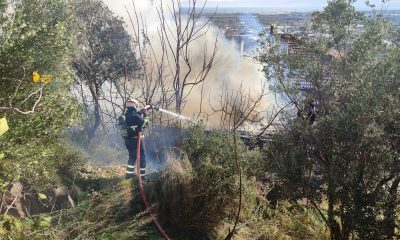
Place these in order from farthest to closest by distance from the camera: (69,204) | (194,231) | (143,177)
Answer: (143,177) < (69,204) < (194,231)

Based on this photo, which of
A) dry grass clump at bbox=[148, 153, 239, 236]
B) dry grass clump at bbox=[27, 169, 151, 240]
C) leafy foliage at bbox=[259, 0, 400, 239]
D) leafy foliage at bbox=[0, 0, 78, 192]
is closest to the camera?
leafy foliage at bbox=[259, 0, 400, 239]

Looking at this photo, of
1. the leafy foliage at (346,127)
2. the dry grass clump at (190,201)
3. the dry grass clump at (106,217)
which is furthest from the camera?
the dry grass clump at (190,201)

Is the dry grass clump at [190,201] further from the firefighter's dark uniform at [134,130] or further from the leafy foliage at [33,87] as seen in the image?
the leafy foliage at [33,87]

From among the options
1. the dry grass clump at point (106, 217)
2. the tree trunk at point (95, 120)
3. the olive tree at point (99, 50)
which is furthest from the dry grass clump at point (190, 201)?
Answer: the tree trunk at point (95, 120)

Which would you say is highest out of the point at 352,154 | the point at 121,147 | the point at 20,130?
the point at 20,130

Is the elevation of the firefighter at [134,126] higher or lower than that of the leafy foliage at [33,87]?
lower

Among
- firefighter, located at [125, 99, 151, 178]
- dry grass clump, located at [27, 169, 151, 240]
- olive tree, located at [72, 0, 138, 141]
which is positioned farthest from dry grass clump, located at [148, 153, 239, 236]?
olive tree, located at [72, 0, 138, 141]

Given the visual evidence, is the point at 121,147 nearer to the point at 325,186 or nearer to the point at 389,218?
the point at 325,186

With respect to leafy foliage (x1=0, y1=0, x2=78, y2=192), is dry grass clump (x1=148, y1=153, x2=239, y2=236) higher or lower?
lower

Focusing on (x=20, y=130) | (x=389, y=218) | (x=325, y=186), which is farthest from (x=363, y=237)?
(x=20, y=130)

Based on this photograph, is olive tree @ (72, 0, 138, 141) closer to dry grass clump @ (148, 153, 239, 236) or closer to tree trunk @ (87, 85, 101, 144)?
tree trunk @ (87, 85, 101, 144)

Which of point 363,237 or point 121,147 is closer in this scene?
point 363,237

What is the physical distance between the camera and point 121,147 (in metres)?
12.2

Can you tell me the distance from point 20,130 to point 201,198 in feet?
9.74
